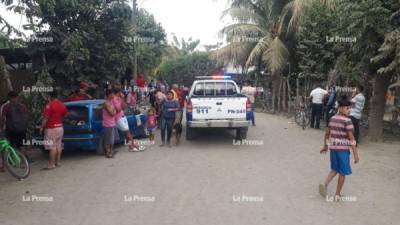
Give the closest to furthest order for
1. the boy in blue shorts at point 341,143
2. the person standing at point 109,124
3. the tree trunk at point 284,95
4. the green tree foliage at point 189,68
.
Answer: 1. the boy in blue shorts at point 341,143
2. the person standing at point 109,124
3. the tree trunk at point 284,95
4. the green tree foliage at point 189,68

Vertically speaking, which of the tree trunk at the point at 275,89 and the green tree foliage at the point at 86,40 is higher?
the green tree foliage at the point at 86,40

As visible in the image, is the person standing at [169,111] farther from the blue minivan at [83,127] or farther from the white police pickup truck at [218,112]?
the blue minivan at [83,127]

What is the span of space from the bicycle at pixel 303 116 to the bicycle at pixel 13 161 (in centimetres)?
1007

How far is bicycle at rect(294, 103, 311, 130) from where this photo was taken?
15766 millimetres

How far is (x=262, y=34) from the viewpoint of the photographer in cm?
2341

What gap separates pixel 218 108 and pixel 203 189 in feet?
14.5

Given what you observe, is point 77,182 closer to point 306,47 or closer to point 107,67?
point 107,67

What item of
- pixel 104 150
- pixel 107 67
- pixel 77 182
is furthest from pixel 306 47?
pixel 77 182

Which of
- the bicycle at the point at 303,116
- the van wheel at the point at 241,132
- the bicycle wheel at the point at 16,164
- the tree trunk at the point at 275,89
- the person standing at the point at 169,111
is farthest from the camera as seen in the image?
the tree trunk at the point at 275,89

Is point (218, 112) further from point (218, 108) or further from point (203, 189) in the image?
point (203, 189)

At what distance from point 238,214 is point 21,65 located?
587 inches

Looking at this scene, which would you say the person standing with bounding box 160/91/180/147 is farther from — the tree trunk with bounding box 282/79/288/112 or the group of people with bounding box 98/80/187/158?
Answer: the tree trunk with bounding box 282/79/288/112

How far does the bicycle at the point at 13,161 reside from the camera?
844 cm

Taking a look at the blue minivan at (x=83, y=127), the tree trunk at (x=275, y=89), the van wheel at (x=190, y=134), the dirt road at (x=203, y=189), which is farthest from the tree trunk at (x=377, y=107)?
the tree trunk at (x=275, y=89)
